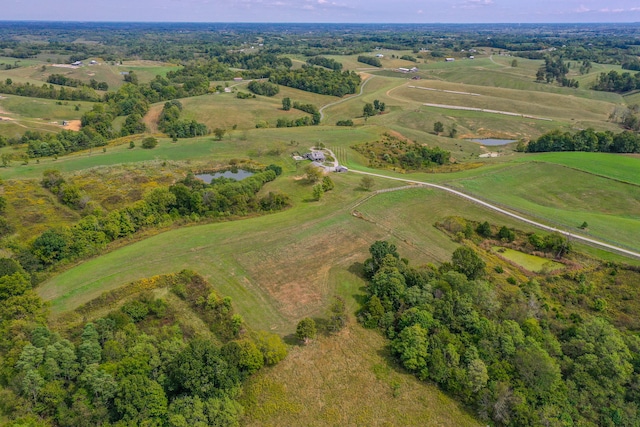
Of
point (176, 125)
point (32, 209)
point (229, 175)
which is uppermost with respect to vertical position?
point (176, 125)

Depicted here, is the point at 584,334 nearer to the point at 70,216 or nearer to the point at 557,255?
the point at 557,255

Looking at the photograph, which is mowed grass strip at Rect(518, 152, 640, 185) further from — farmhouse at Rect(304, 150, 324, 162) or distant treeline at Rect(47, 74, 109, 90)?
distant treeline at Rect(47, 74, 109, 90)

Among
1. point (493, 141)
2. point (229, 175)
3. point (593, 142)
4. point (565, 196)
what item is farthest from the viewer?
point (493, 141)

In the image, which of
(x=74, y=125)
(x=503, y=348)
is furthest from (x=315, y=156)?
(x=74, y=125)

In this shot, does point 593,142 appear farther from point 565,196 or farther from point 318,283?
point 318,283

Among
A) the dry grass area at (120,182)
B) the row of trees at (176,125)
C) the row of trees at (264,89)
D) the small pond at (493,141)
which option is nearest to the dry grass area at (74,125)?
the row of trees at (176,125)

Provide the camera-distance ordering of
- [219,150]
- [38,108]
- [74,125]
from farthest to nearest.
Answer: [38,108] → [74,125] → [219,150]

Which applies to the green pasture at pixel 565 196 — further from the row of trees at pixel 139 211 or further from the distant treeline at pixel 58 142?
the distant treeline at pixel 58 142

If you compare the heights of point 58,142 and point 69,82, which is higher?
point 69,82
